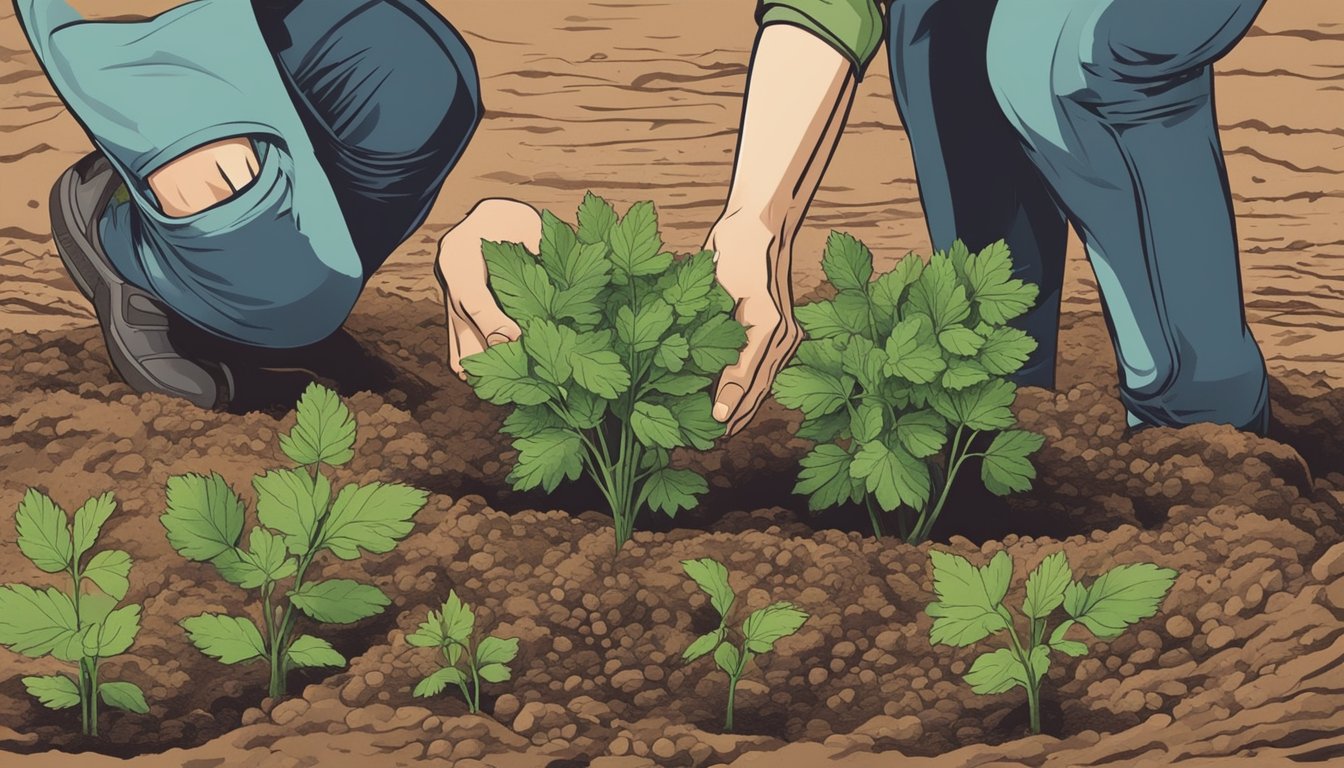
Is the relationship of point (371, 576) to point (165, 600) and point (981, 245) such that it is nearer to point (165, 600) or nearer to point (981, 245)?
point (165, 600)

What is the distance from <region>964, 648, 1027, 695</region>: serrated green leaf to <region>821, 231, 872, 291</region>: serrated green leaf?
594mm

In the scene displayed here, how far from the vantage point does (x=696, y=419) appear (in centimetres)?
215

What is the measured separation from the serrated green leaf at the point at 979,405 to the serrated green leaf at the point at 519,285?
542mm

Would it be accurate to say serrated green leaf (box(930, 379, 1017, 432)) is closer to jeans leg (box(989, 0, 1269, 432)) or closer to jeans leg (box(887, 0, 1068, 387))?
jeans leg (box(989, 0, 1269, 432))

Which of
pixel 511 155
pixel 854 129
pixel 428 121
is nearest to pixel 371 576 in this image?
pixel 428 121

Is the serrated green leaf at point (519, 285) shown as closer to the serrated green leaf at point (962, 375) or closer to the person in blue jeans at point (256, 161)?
the person in blue jeans at point (256, 161)

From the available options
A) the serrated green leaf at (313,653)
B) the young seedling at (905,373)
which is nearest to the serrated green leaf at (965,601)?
the young seedling at (905,373)

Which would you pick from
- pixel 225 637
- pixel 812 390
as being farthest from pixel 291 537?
pixel 812 390

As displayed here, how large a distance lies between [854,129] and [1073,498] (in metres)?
1.17

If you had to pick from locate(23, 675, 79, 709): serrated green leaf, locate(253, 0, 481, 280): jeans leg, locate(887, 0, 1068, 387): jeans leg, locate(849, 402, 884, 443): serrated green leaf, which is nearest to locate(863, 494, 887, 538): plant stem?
locate(849, 402, 884, 443): serrated green leaf

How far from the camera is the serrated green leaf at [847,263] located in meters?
2.20

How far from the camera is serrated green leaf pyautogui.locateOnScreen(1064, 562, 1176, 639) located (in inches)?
72.9

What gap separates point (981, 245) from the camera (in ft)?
8.71

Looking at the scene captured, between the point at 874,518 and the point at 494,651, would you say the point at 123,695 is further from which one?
the point at 874,518
